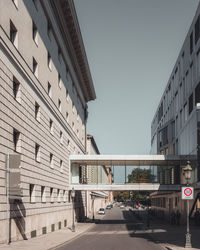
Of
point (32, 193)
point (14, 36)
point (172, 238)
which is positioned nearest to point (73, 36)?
point (14, 36)

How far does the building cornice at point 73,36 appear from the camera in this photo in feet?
139

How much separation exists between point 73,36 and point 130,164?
54.2ft

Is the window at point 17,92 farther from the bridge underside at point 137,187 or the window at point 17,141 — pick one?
the bridge underside at point 137,187

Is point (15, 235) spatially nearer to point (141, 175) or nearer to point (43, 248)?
point (43, 248)

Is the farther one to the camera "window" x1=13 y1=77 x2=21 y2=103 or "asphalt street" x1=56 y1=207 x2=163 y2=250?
"window" x1=13 y1=77 x2=21 y2=103

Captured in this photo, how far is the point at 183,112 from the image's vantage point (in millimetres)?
50875

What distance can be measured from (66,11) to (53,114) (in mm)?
11156

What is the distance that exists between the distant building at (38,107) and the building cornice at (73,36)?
0.10m

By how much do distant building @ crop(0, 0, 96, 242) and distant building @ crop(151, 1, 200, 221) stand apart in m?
12.4

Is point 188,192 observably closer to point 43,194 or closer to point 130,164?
point 43,194

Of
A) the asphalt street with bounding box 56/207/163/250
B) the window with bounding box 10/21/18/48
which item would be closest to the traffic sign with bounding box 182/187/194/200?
the asphalt street with bounding box 56/207/163/250

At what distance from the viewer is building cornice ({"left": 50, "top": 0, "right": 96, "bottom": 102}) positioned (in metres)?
42.2

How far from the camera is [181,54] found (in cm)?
5194

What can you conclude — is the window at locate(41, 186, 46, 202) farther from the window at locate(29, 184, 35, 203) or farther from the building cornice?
the building cornice
